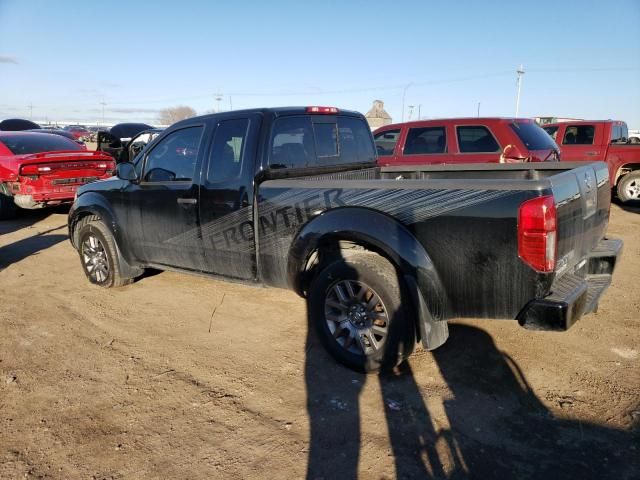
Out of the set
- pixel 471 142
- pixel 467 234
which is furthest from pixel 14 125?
pixel 467 234

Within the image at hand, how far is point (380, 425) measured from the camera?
287 cm

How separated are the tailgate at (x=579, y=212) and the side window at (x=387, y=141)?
503 cm

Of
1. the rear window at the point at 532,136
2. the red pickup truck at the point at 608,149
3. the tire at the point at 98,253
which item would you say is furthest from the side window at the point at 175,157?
the red pickup truck at the point at 608,149

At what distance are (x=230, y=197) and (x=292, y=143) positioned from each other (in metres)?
0.73

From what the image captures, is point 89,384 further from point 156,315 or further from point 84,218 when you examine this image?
point 84,218

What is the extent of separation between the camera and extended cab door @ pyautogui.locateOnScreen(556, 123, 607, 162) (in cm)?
1048

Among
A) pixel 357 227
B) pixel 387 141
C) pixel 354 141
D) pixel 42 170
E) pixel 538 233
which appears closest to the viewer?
pixel 538 233

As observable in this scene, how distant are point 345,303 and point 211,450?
4.39 ft

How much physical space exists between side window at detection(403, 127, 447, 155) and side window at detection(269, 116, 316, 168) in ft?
13.6

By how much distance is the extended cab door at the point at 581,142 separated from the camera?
1048cm

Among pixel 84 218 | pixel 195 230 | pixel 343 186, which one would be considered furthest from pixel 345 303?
pixel 84 218

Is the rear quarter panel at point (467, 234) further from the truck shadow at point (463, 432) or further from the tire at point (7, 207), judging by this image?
the tire at point (7, 207)

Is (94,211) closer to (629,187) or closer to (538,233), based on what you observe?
(538,233)

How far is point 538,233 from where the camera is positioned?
105 inches
